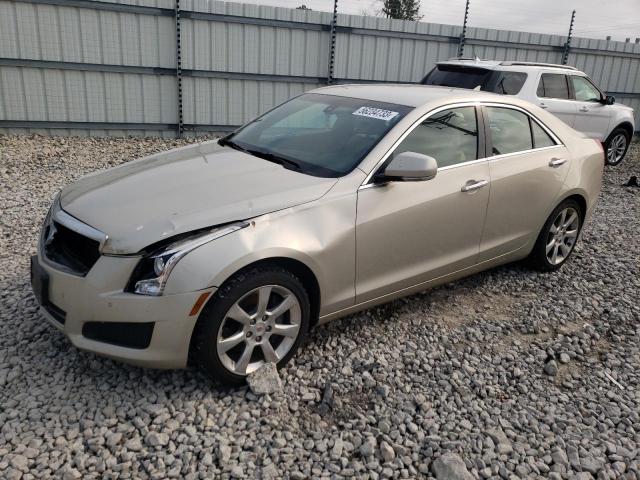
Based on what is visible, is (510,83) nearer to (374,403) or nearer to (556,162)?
(556,162)

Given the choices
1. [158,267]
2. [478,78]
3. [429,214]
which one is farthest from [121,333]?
[478,78]

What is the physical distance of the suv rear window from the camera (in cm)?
820

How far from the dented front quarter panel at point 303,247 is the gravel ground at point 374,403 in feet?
1.87

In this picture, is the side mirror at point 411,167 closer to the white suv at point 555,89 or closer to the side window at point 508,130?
the side window at point 508,130

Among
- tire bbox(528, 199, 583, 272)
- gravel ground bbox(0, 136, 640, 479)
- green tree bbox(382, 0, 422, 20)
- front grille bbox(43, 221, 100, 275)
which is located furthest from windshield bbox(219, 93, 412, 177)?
green tree bbox(382, 0, 422, 20)

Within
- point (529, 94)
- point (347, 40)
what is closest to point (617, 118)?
point (529, 94)

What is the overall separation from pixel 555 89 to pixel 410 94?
20.6 ft

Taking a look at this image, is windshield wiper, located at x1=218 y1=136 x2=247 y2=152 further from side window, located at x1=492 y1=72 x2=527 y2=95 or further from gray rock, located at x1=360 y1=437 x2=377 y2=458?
side window, located at x1=492 y1=72 x2=527 y2=95

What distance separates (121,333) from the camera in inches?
108

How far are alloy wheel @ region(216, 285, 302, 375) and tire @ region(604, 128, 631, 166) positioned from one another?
942 cm

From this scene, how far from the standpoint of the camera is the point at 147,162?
12.7 feet

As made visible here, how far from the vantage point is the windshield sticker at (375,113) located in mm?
3688

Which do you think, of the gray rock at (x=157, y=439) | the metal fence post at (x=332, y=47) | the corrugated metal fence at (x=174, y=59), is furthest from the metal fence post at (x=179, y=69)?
the gray rock at (x=157, y=439)

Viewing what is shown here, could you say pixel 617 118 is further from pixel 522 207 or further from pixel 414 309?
pixel 414 309
